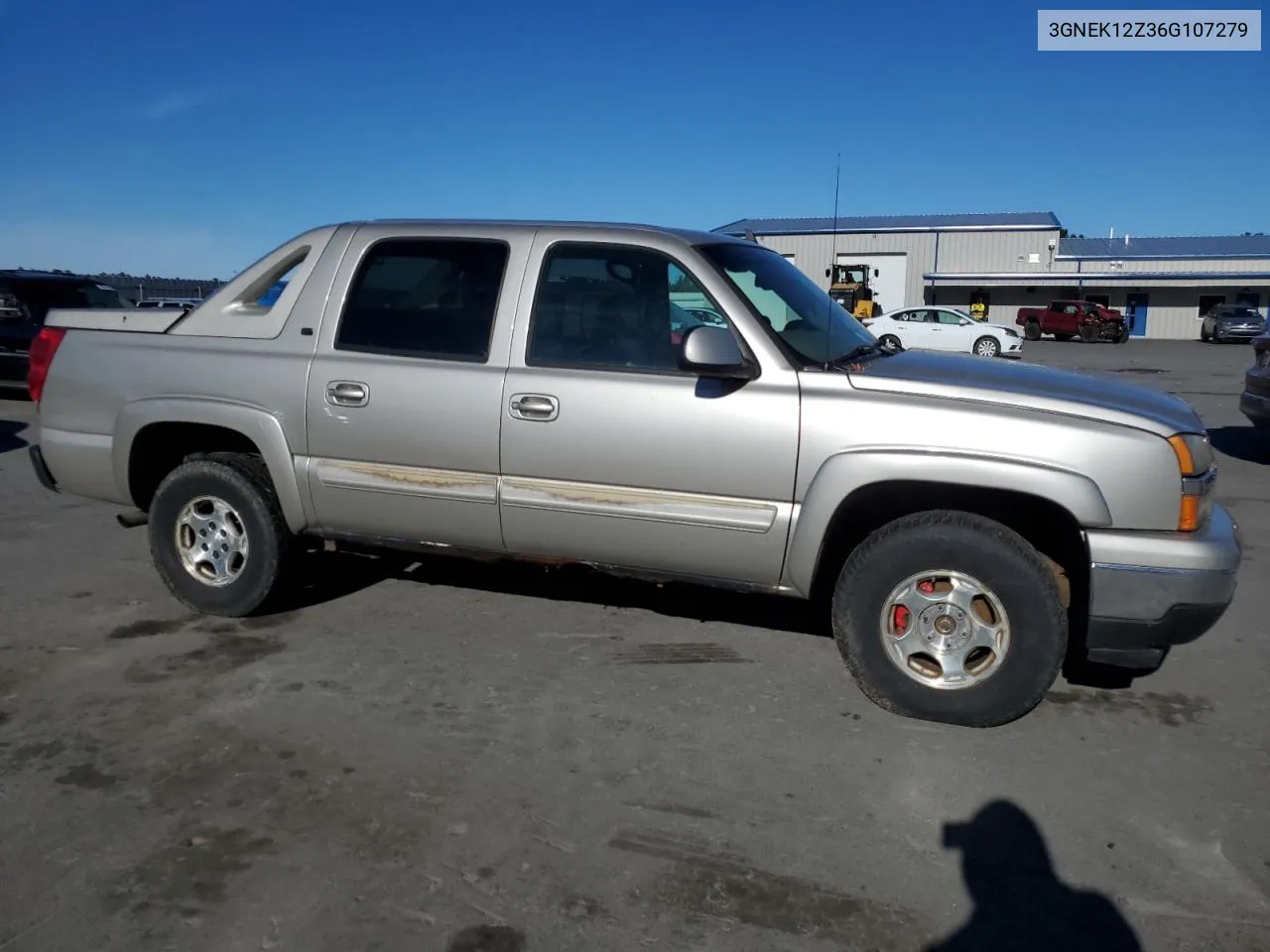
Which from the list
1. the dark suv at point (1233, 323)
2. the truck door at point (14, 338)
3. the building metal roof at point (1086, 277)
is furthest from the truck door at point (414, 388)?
the building metal roof at point (1086, 277)

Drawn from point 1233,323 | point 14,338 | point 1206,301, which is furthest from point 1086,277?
point 14,338

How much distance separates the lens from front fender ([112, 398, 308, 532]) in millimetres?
4629

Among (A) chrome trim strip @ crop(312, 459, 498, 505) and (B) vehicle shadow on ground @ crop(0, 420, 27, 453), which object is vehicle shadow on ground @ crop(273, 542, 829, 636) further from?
(B) vehicle shadow on ground @ crop(0, 420, 27, 453)

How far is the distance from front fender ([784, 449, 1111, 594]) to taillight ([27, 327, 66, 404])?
3.80 meters

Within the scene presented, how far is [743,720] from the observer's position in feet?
13.0

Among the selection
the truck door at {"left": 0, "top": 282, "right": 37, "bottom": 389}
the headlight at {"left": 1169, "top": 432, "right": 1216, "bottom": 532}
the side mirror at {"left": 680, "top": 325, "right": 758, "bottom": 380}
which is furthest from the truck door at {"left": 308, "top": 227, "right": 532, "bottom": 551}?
the truck door at {"left": 0, "top": 282, "right": 37, "bottom": 389}

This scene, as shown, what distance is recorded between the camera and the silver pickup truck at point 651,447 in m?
3.65

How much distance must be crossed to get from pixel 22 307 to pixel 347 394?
1135cm

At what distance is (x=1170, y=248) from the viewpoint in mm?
56500

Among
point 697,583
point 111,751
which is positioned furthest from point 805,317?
point 111,751

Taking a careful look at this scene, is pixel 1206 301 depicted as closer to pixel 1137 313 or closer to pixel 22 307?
pixel 1137 313

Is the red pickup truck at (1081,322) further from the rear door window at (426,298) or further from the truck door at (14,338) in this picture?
the rear door window at (426,298)

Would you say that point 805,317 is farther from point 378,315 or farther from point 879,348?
point 378,315

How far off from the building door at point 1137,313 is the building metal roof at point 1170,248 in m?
2.55
